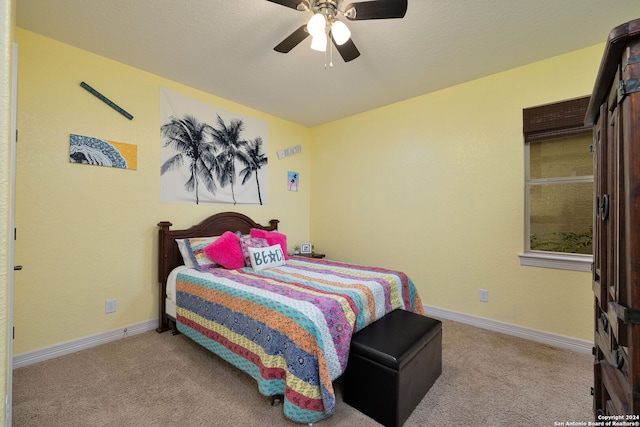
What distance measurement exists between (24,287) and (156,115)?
72.0 inches

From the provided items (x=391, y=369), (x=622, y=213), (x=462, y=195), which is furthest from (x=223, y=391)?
(x=462, y=195)

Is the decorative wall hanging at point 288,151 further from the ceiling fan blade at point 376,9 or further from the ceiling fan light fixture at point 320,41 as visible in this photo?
the ceiling fan blade at point 376,9

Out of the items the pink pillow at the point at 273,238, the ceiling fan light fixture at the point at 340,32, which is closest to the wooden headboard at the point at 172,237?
the pink pillow at the point at 273,238

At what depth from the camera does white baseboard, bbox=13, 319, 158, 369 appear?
2.07 metres

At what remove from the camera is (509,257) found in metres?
2.67

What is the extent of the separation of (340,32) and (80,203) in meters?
2.52

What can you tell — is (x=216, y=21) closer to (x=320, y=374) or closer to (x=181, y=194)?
(x=181, y=194)

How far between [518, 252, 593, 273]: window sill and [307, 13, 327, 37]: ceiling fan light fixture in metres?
2.65

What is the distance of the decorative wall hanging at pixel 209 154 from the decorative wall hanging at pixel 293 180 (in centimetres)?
46

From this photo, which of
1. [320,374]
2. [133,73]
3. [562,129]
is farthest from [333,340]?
[133,73]

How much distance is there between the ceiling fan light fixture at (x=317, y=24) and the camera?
1624mm

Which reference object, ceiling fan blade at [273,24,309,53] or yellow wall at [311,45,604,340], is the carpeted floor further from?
ceiling fan blade at [273,24,309,53]

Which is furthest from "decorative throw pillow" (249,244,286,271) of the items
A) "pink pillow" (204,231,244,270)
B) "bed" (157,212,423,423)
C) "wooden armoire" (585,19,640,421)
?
"wooden armoire" (585,19,640,421)

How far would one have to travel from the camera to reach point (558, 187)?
8.40 ft
